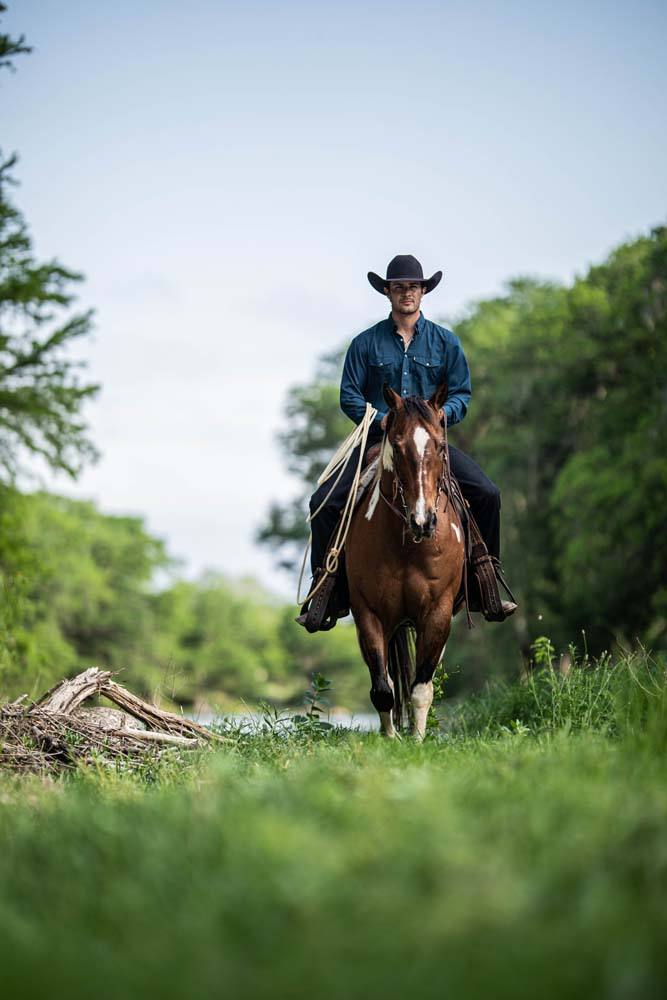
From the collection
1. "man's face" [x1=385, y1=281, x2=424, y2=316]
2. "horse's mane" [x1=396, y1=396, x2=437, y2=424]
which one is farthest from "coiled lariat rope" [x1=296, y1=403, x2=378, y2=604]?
"horse's mane" [x1=396, y1=396, x2=437, y2=424]

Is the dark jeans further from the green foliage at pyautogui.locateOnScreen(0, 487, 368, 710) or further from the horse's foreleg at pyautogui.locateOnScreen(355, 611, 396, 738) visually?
the green foliage at pyautogui.locateOnScreen(0, 487, 368, 710)

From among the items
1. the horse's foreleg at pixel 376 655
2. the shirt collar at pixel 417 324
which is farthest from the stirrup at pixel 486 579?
the shirt collar at pixel 417 324

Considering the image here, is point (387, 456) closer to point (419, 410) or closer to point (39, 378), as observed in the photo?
point (419, 410)

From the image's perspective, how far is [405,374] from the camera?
9.51 m

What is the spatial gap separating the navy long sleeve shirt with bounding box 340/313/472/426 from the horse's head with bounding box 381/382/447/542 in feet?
4.39

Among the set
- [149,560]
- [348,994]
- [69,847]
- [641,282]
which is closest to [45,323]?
[641,282]

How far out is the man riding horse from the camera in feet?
31.0

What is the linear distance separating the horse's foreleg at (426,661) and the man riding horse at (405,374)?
810 millimetres

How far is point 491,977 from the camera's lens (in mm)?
2828

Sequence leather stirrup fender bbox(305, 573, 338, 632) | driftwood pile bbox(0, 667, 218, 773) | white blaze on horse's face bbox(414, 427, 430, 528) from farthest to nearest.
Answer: leather stirrup fender bbox(305, 573, 338, 632), driftwood pile bbox(0, 667, 218, 773), white blaze on horse's face bbox(414, 427, 430, 528)

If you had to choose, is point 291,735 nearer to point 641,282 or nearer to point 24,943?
point 24,943

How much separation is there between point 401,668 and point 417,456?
2349mm

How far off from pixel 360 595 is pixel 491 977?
5.98m

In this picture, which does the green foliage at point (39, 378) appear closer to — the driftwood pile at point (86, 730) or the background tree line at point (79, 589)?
the background tree line at point (79, 589)
